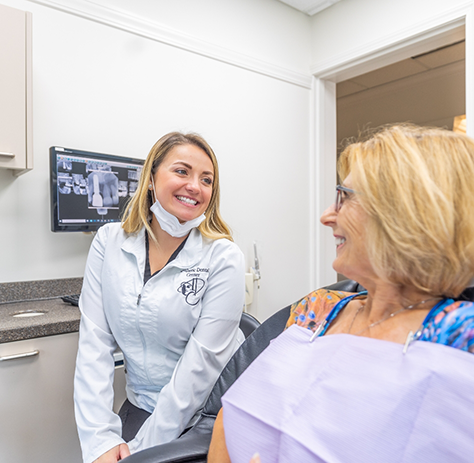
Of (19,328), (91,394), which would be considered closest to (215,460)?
(91,394)

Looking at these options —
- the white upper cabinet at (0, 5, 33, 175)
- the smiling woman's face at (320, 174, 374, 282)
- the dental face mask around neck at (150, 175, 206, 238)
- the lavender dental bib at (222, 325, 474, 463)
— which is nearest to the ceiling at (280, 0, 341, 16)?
the white upper cabinet at (0, 5, 33, 175)

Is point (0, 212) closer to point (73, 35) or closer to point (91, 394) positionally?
point (73, 35)

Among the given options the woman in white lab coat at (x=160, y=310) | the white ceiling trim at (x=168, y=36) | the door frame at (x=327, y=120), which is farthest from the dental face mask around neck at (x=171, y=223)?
the door frame at (x=327, y=120)

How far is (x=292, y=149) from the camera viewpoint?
10.2ft

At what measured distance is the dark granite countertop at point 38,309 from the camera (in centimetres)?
145

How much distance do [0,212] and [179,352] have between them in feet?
3.90

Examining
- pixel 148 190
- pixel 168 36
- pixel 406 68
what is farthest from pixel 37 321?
pixel 406 68

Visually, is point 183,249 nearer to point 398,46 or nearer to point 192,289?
point 192,289

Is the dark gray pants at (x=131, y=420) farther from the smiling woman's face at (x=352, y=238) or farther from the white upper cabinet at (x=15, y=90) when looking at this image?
the white upper cabinet at (x=15, y=90)

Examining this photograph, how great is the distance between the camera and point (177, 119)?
249 cm

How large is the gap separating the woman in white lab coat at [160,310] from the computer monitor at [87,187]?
631mm

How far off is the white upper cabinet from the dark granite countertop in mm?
585

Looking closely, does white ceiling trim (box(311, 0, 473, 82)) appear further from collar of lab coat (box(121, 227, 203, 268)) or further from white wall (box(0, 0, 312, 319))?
collar of lab coat (box(121, 227, 203, 268))

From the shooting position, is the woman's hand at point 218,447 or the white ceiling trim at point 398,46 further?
the white ceiling trim at point 398,46
